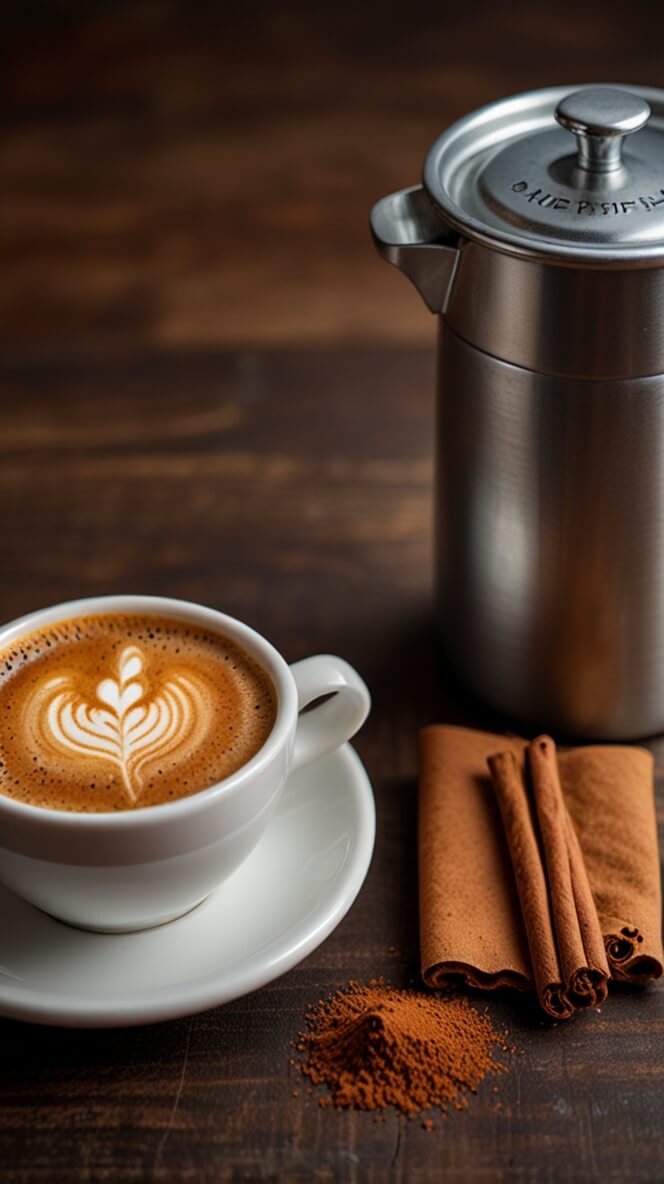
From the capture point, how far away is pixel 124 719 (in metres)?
0.88

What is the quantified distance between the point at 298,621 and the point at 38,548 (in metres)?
0.26

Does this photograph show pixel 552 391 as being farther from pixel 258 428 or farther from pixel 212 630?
pixel 258 428

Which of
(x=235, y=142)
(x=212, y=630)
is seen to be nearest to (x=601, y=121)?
(x=212, y=630)

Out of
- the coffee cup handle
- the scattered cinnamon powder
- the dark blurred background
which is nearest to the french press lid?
the coffee cup handle

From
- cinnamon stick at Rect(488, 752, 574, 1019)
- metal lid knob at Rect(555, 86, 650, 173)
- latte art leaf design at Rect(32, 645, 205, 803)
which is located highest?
metal lid knob at Rect(555, 86, 650, 173)

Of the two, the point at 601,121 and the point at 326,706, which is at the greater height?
the point at 601,121

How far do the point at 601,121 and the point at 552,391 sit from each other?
7.0 inches

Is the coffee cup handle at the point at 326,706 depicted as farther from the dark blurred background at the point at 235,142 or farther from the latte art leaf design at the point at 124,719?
the dark blurred background at the point at 235,142

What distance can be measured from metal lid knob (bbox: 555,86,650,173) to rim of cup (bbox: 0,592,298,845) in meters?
0.40

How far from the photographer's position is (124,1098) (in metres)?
0.80

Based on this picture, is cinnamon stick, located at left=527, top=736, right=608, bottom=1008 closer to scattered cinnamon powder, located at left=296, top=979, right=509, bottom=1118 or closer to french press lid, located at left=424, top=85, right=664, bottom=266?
scattered cinnamon powder, located at left=296, top=979, right=509, bottom=1118

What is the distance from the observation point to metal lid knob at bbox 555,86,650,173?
3.04ft

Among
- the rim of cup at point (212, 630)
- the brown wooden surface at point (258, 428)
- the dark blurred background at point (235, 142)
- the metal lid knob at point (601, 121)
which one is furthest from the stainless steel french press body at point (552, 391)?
the dark blurred background at point (235, 142)

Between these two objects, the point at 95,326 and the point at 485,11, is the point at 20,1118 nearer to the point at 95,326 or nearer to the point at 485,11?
the point at 95,326
